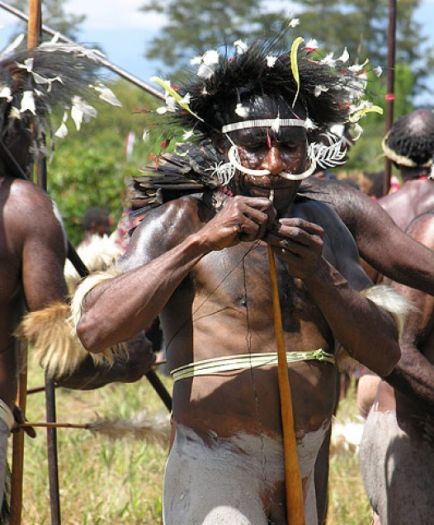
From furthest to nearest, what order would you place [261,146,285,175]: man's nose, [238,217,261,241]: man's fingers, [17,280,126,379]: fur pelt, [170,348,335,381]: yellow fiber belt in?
[17,280,126,379]: fur pelt
[170,348,335,381]: yellow fiber belt
[261,146,285,175]: man's nose
[238,217,261,241]: man's fingers

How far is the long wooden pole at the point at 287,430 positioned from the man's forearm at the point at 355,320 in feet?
0.41

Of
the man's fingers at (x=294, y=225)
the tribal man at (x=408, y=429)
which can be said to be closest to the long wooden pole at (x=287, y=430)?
the man's fingers at (x=294, y=225)

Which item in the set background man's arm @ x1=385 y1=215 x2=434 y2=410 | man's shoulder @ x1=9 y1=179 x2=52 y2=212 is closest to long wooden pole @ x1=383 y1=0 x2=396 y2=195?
background man's arm @ x1=385 y1=215 x2=434 y2=410

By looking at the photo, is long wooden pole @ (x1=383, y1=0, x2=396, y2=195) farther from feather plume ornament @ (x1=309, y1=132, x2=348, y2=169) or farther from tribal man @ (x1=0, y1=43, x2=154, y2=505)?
feather plume ornament @ (x1=309, y1=132, x2=348, y2=169)

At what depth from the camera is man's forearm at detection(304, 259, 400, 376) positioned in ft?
12.1

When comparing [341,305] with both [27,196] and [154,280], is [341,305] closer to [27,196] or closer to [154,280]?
[154,280]

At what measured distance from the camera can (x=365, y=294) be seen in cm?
395

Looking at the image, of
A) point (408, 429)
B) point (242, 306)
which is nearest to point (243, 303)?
point (242, 306)

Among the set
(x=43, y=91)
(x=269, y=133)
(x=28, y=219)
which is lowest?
(x=28, y=219)

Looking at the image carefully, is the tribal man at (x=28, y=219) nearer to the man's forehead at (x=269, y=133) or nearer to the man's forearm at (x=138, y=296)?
the man's forearm at (x=138, y=296)

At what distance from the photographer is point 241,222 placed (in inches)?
137

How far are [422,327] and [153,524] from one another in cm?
262

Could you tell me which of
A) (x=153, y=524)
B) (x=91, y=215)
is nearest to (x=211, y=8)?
(x=91, y=215)

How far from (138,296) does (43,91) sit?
56.7 inches
